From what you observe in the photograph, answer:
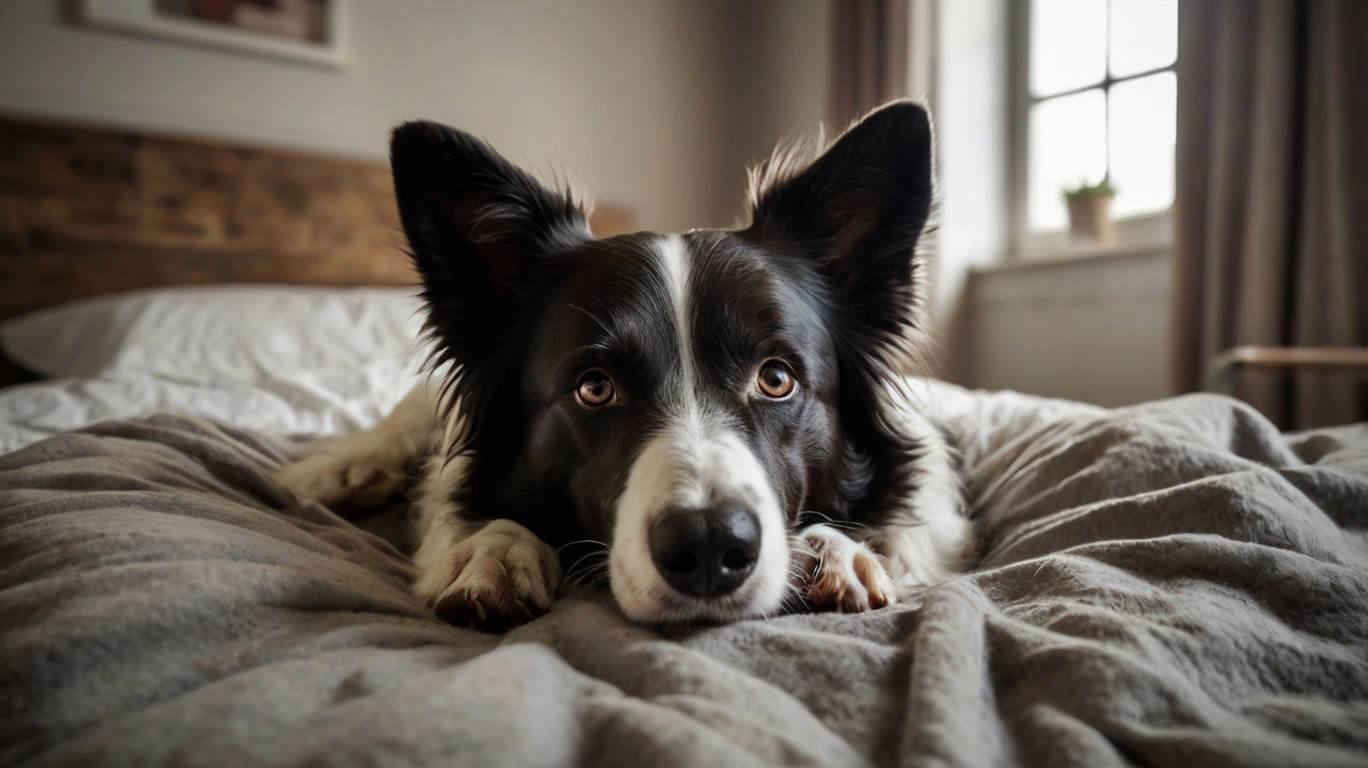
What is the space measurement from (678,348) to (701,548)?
1.51 feet

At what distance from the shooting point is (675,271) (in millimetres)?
1539

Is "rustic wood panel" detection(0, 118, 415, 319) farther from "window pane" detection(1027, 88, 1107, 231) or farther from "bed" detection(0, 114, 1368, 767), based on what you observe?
"window pane" detection(1027, 88, 1107, 231)

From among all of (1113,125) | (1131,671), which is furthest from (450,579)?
(1113,125)

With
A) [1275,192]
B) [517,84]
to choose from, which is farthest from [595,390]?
[517,84]

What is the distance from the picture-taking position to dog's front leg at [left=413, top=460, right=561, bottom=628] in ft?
3.97

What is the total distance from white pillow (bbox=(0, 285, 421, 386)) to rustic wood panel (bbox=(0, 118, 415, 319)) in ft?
0.95

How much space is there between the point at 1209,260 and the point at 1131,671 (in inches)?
136

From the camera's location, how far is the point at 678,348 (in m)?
1.43

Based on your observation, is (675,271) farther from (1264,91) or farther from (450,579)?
(1264,91)

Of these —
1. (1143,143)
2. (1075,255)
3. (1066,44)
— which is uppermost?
(1066,44)

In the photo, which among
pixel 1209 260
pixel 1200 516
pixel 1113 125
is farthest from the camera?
pixel 1113 125

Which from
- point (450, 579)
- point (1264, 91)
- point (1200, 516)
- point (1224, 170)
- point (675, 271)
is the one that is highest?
point (1264, 91)

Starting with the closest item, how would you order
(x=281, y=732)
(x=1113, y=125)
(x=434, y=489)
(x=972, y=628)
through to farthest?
(x=281, y=732) < (x=972, y=628) < (x=434, y=489) < (x=1113, y=125)

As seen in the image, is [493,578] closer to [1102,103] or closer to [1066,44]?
[1102,103]
